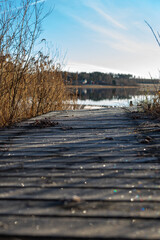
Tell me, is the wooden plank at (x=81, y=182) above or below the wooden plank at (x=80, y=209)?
→ above

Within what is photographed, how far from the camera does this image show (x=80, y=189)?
1.22 metres

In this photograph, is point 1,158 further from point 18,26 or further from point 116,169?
point 18,26

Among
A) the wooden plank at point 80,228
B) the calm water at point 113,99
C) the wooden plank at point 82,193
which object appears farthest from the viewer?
the calm water at point 113,99

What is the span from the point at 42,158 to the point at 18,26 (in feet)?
7.63

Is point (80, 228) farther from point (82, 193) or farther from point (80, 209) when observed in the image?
point (82, 193)

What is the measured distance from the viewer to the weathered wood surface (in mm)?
907

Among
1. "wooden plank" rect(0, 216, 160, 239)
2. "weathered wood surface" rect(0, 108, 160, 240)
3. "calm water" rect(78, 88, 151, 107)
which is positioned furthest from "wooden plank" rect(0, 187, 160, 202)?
"calm water" rect(78, 88, 151, 107)

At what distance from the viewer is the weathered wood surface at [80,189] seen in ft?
2.98

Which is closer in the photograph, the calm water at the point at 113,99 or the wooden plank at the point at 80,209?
the wooden plank at the point at 80,209

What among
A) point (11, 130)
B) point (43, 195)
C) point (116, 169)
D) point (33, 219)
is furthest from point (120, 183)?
point (11, 130)

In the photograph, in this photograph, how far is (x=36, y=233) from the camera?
88 cm

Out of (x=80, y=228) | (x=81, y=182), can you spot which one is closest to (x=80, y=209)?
(x=80, y=228)

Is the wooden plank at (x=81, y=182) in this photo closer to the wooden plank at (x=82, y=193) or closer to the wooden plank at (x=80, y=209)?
the wooden plank at (x=82, y=193)

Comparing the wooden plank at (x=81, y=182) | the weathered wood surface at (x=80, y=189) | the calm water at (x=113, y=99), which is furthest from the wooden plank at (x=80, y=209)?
the calm water at (x=113, y=99)
